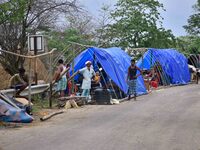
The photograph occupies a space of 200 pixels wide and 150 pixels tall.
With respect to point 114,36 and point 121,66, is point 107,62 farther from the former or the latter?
point 114,36

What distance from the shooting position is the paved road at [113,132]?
9305mm

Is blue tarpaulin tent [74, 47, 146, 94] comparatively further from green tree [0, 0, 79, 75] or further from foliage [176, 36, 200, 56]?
foliage [176, 36, 200, 56]

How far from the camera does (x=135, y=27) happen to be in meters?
38.9

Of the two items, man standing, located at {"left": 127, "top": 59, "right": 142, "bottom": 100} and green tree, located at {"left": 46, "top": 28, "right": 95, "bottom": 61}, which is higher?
green tree, located at {"left": 46, "top": 28, "right": 95, "bottom": 61}

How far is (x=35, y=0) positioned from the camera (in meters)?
19.7

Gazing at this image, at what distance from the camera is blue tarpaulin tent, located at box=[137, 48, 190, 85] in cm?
3145

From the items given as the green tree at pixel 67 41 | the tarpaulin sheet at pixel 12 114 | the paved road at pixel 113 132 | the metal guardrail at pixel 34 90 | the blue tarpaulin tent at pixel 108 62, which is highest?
the green tree at pixel 67 41

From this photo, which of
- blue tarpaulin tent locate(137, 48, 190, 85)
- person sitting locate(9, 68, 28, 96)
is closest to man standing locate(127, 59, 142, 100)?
person sitting locate(9, 68, 28, 96)

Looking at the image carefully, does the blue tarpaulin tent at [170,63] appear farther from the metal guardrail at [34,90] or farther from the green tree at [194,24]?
the green tree at [194,24]

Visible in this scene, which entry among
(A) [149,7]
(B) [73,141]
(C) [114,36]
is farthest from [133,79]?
(A) [149,7]

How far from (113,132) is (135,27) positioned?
2848 centimetres

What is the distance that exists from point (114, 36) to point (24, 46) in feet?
59.4

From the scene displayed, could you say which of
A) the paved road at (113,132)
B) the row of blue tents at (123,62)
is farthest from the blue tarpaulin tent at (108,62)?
the paved road at (113,132)

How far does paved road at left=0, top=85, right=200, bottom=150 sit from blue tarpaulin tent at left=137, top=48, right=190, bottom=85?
15.6 m
